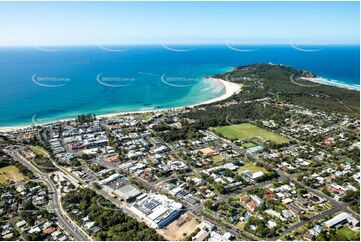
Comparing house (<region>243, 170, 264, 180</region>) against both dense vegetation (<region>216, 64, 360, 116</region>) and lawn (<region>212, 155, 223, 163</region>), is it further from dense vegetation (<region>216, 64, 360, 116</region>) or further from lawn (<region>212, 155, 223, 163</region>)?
dense vegetation (<region>216, 64, 360, 116</region>)

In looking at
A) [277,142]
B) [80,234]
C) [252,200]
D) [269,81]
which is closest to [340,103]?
[269,81]

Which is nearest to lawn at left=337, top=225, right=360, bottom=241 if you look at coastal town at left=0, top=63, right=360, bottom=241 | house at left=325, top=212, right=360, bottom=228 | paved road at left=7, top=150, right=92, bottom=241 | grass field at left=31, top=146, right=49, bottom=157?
coastal town at left=0, top=63, right=360, bottom=241

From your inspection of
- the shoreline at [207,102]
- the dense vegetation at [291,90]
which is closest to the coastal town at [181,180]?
the shoreline at [207,102]

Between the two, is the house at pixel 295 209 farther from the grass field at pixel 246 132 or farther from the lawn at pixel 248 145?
the grass field at pixel 246 132

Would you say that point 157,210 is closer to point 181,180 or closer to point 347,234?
point 181,180

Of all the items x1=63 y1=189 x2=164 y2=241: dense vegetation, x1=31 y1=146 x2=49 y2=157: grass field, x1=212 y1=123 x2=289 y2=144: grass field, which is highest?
x1=63 y1=189 x2=164 y2=241: dense vegetation

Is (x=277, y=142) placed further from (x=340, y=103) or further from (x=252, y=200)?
(x=340, y=103)
